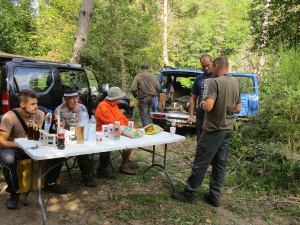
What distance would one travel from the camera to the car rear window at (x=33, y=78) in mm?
4406

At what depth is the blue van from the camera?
19.2ft

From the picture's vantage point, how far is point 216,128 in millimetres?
Answer: 2967

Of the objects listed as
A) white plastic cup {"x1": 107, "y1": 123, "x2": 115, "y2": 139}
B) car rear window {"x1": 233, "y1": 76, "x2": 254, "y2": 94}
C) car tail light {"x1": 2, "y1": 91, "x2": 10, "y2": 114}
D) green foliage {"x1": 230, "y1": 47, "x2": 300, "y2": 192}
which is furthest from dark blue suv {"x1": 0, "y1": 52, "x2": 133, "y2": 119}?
green foliage {"x1": 230, "y1": 47, "x2": 300, "y2": 192}

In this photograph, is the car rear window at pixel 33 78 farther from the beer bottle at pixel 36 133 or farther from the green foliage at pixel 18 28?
the green foliage at pixel 18 28

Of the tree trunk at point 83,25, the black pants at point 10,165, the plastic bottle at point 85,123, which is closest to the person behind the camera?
the black pants at point 10,165

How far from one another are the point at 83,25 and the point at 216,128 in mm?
7268

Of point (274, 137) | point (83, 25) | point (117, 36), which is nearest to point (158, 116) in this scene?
point (274, 137)

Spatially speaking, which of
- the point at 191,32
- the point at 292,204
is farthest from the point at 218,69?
the point at 191,32

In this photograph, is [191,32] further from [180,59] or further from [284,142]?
[284,142]

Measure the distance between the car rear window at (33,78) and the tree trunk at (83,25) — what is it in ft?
13.4

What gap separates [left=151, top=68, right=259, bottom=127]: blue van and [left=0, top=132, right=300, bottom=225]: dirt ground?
2459 millimetres

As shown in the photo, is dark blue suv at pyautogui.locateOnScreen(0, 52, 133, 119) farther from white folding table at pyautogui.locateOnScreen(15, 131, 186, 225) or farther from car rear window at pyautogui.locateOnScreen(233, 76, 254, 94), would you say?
car rear window at pyautogui.locateOnScreen(233, 76, 254, 94)

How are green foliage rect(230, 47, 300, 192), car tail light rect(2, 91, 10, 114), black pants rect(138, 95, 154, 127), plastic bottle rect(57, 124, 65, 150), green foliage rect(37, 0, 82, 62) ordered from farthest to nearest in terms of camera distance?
green foliage rect(37, 0, 82, 62)
black pants rect(138, 95, 154, 127)
car tail light rect(2, 91, 10, 114)
green foliage rect(230, 47, 300, 192)
plastic bottle rect(57, 124, 65, 150)

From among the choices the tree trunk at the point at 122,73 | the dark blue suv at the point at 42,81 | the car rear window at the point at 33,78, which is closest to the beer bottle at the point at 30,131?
the dark blue suv at the point at 42,81
